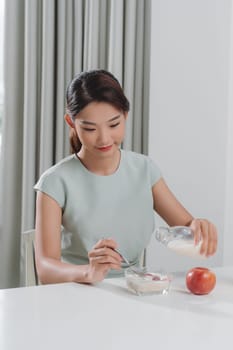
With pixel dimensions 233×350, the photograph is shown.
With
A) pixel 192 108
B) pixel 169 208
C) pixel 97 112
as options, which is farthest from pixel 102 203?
pixel 192 108

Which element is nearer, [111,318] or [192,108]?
[111,318]

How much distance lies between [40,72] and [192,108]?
86cm

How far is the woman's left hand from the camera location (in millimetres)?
1437

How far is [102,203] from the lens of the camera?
1761mm

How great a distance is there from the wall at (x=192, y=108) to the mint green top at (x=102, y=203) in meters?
1.18

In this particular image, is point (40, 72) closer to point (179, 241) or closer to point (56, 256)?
point (56, 256)

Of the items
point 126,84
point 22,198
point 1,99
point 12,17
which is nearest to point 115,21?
point 126,84

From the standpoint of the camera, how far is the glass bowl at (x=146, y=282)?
4.49 ft

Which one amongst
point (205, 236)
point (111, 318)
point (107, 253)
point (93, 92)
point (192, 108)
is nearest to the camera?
point (111, 318)

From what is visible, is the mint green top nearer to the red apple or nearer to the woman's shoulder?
the woman's shoulder

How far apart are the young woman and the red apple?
0.21 ft

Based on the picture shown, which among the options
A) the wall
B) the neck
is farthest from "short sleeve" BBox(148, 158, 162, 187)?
the wall

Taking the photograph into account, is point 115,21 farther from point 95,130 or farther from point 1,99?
point 95,130

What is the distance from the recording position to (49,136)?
2713 millimetres
